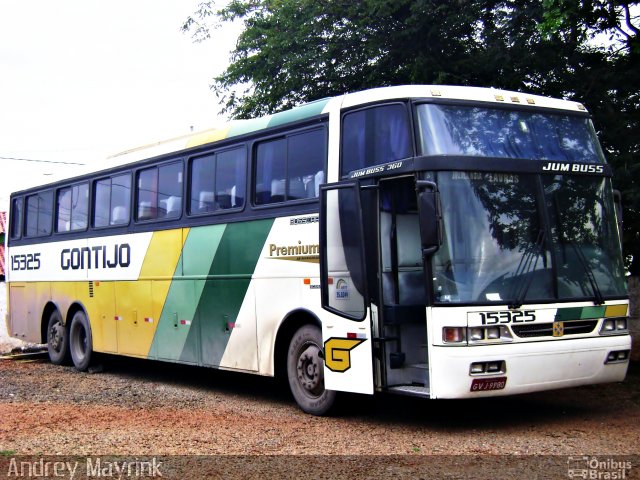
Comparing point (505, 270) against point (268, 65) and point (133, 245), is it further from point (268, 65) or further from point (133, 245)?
point (268, 65)

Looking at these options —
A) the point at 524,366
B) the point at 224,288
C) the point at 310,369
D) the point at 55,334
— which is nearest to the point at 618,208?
the point at 524,366

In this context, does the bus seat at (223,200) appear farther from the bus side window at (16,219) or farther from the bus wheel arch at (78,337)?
the bus side window at (16,219)

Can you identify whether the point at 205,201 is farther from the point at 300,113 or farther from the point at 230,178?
the point at 300,113

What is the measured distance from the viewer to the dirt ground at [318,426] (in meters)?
7.89

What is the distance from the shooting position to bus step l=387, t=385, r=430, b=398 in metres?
8.59

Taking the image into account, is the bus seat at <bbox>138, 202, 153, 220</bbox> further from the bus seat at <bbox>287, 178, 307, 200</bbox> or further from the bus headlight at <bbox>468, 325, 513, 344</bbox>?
the bus headlight at <bbox>468, 325, 513, 344</bbox>

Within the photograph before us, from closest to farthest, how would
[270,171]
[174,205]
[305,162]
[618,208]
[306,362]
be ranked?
[618,208] → [306,362] → [305,162] → [270,171] → [174,205]

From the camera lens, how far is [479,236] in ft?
28.5

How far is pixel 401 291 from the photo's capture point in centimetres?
917

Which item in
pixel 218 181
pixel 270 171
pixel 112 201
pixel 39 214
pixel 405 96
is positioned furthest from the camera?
pixel 39 214

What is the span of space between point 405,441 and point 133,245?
22.1 feet

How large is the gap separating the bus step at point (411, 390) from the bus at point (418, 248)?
2cm

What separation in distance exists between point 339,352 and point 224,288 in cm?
272

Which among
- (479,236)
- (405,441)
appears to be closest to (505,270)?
(479,236)
